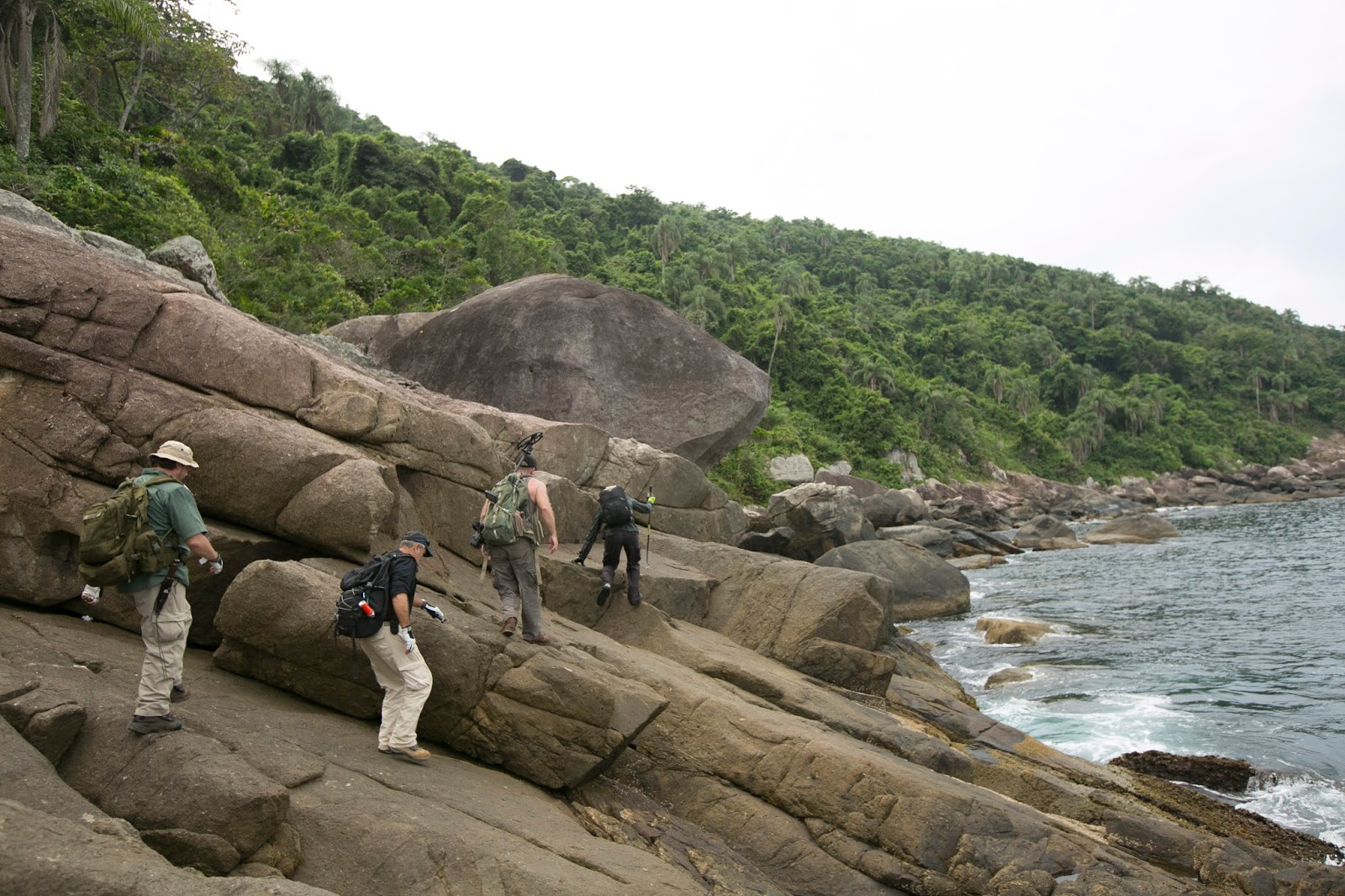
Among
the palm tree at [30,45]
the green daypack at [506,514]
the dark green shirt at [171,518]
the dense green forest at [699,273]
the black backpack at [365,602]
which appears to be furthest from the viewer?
the dense green forest at [699,273]

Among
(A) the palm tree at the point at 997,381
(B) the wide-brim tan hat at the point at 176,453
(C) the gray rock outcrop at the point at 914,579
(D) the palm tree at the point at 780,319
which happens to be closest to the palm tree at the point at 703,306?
(D) the palm tree at the point at 780,319

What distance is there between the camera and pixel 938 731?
12.8 m

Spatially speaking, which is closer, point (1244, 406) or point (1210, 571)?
point (1210, 571)

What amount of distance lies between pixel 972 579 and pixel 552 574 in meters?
27.2

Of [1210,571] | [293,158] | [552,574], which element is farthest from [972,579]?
[293,158]

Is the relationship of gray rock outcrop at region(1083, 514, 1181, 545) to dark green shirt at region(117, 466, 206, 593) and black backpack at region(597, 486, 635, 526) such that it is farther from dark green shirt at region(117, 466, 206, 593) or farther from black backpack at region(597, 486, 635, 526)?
dark green shirt at region(117, 466, 206, 593)

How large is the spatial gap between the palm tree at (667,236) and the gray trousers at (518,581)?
254 feet

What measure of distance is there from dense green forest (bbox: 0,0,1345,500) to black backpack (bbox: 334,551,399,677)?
1857cm

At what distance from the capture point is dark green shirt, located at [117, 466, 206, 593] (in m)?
6.60

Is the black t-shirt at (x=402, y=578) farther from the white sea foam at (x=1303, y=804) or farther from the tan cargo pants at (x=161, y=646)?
the white sea foam at (x=1303, y=804)

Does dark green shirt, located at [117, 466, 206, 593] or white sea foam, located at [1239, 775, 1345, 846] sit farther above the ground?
dark green shirt, located at [117, 466, 206, 593]

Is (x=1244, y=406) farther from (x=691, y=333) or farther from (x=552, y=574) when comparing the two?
(x=552, y=574)

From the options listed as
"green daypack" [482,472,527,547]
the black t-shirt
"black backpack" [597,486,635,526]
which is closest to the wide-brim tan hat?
the black t-shirt

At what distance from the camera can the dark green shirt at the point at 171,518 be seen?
260 inches
